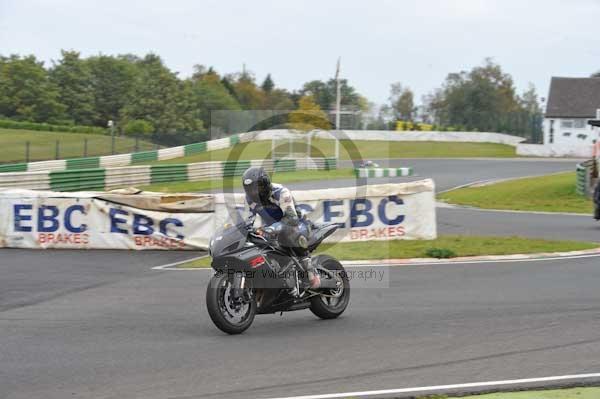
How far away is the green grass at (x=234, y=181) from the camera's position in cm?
3222

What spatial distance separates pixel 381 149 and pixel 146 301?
5516cm

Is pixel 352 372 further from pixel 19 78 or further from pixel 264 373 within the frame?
pixel 19 78

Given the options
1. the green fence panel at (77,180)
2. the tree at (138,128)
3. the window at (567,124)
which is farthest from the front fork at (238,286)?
the window at (567,124)

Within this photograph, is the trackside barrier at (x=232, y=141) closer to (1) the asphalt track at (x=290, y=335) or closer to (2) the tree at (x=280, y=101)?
(2) the tree at (x=280, y=101)

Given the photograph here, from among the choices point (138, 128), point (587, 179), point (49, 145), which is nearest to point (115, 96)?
point (138, 128)

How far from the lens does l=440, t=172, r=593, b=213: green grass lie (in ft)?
Result: 95.7

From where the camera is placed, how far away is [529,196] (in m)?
32.4

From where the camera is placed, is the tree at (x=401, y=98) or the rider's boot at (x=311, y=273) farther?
the tree at (x=401, y=98)

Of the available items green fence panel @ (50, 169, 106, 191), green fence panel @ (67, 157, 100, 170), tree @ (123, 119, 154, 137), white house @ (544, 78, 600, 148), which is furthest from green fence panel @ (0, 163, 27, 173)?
white house @ (544, 78, 600, 148)

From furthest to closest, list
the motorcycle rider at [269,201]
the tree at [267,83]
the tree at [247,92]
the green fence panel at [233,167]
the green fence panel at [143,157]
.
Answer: the tree at [267,83] → the tree at [247,92] → the green fence panel at [143,157] → the green fence panel at [233,167] → the motorcycle rider at [269,201]

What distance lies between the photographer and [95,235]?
16.4m

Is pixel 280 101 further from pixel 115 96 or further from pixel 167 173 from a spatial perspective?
pixel 167 173

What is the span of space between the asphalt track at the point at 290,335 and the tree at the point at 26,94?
46808mm

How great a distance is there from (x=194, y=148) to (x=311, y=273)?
35.7 meters
